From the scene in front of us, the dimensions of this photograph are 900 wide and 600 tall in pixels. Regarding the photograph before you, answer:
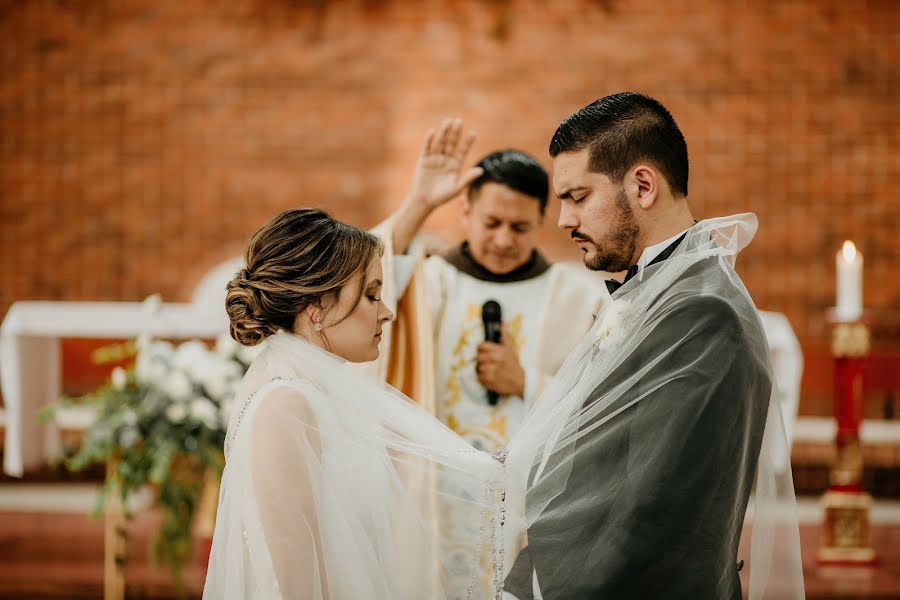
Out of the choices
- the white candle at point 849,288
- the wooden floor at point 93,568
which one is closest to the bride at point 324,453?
the wooden floor at point 93,568

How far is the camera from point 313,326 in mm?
1981

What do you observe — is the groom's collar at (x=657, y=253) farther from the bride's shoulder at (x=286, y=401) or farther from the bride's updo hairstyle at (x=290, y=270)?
the bride's shoulder at (x=286, y=401)

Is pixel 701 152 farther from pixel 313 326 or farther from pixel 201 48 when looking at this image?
pixel 313 326

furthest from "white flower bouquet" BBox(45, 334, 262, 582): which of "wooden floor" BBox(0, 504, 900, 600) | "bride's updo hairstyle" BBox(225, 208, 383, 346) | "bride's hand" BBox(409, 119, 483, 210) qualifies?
"bride's updo hairstyle" BBox(225, 208, 383, 346)

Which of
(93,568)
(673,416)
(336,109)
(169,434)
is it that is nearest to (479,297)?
(169,434)

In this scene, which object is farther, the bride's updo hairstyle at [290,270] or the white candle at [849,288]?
the white candle at [849,288]

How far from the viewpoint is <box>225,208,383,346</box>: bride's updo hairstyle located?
192cm

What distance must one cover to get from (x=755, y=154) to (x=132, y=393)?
17.1 feet

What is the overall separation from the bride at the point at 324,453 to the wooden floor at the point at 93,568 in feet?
8.87

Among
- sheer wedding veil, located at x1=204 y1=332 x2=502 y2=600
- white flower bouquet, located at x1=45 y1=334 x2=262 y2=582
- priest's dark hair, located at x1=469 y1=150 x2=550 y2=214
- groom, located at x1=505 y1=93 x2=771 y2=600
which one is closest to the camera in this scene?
groom, located at x1=505 y1=93 x2=771 y2=600

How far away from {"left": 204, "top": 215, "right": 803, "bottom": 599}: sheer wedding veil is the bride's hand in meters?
1.10

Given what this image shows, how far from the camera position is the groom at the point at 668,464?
1.64 meters

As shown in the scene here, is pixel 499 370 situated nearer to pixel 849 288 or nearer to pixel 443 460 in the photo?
pixel 443 460

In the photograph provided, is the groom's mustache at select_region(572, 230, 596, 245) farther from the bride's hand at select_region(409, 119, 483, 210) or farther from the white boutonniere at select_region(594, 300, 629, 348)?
the bride's hand at select_region(409, 119, 483, 210)
